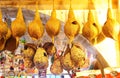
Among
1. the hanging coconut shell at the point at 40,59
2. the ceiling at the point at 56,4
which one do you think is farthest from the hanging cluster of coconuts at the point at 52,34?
the ceiling at the point at 56,4

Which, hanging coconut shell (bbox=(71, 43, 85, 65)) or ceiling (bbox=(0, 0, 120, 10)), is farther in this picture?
ceiling (bbox=(0, 0, 120, 10))

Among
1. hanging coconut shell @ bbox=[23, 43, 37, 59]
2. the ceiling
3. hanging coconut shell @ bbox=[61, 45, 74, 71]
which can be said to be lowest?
hanging coconut shell @ bbox=[61, 45, 74, 71]

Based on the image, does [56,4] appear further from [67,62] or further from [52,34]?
[67,62]

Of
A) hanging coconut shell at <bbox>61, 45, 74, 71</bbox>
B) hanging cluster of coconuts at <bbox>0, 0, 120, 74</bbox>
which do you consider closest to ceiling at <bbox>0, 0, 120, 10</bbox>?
hanging cluster of coconuts at <bbox>0, 0, 120, 74</bbox>

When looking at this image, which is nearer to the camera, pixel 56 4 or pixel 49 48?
pixel 49 48

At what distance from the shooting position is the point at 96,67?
174 cm

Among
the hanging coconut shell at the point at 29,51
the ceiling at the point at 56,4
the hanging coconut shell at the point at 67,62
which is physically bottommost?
the hanging coconut shell at the point at 67,62

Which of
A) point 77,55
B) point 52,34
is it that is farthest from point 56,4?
point 77,55

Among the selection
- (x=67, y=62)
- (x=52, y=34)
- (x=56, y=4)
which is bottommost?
(x=67, y=62)

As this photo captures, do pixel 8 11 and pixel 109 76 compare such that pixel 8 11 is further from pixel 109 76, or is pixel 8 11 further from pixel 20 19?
pixel 109 76

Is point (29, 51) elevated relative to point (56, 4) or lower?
lower

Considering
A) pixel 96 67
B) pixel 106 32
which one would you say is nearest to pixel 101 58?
pixel 96 67

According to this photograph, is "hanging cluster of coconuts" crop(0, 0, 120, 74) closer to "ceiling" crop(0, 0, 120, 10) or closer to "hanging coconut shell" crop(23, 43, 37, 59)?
"hanging coconut shell" crop(23, 43, 37, 59)

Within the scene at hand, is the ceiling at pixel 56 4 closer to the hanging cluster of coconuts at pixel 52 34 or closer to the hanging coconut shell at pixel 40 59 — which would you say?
the hanging cluster of coconuts at pixel 52 34
